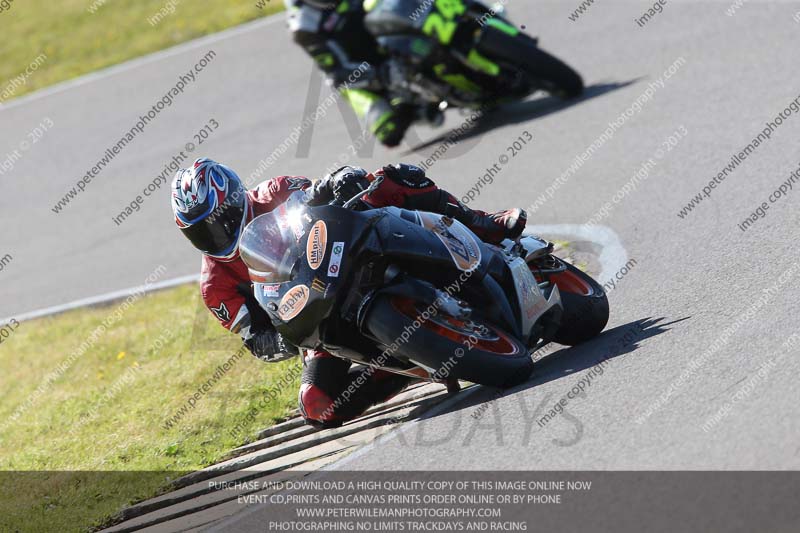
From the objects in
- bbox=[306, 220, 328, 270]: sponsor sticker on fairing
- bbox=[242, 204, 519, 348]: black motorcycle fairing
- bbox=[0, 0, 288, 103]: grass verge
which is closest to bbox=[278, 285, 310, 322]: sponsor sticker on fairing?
bbox=[242, 204, 519, 348]: black motorcycle fairing

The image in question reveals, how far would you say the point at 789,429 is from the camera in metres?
4.70

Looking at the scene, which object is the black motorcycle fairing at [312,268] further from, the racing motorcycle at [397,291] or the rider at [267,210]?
the rider at [267,210]

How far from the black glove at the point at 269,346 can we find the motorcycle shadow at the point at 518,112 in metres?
6.25

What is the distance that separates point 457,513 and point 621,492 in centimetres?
74

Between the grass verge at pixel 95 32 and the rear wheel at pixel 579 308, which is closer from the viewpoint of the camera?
the rear wheel at pixel 579 308

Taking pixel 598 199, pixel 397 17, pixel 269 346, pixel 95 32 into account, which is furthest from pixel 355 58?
pixel 95 32

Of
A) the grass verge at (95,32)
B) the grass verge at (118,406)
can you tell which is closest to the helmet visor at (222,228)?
the grass verge at (118,406)

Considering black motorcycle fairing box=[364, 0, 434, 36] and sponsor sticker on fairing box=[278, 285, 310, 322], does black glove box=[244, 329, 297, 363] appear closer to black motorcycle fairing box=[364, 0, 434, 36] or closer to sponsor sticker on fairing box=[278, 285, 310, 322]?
sponsor sticker on fairing box=[278, 285, 310, 322]

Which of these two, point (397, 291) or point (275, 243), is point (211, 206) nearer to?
point (275, 243)

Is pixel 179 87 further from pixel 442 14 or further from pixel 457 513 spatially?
pixel 457 513

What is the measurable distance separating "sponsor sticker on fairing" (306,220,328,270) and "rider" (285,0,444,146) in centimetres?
729

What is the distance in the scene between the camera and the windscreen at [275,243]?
6.07m

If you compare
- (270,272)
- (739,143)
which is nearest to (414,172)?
(270,272)

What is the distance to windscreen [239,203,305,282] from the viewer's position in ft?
19.9
